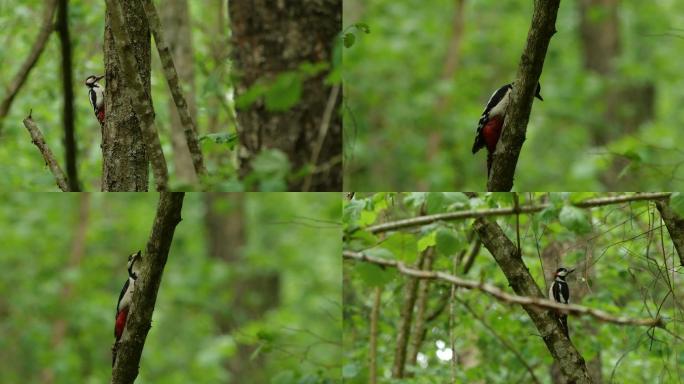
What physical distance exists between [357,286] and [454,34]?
8.17m

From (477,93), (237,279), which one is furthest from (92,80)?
(477,93)

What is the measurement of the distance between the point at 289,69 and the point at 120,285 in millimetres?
9134

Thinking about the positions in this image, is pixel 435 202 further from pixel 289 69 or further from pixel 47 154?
pixel 47 154

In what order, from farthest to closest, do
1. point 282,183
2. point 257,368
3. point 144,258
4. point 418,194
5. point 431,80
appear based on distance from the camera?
point 431,80 → point 257,368 → point 418,194 → point 144,258 → point 282,183

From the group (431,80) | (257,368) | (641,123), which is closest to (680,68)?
(641,123)

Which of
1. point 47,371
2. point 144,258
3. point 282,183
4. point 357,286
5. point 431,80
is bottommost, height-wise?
point 47,371

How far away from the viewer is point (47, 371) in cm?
1140

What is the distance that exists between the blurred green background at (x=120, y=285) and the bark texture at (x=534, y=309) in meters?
6.97

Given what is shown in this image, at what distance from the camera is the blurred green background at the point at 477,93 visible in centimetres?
1174

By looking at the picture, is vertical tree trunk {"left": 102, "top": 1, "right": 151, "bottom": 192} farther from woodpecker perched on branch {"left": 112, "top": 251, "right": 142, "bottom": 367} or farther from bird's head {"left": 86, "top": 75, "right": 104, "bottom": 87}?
bird's head {"left": 86, "top": 75, "right": 104, "bottom": 87}

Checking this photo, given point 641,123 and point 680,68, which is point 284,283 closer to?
point 641,123

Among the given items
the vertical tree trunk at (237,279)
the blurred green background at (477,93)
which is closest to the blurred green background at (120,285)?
the vertical tree trunk at (237,279)

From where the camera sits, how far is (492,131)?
370cm

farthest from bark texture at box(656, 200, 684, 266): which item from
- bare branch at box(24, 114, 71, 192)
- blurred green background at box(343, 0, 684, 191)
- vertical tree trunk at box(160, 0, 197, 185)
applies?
blurred green background at box(343, 0, 684, 191)
